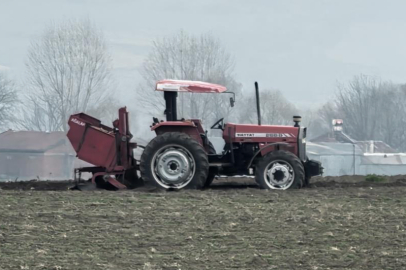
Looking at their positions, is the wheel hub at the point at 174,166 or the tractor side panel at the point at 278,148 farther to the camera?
the tractor side panel at the point at 278,148

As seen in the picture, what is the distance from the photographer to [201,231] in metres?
9.37

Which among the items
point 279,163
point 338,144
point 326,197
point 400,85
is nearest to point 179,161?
point 279,163

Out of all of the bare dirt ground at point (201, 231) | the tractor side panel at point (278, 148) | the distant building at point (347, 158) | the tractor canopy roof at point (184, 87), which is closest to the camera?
the bare dirt ground at point (201, 231)

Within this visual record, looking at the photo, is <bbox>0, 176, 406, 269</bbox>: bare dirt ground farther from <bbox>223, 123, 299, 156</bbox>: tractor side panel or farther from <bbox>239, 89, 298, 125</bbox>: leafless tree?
<bbox>239, 89, 298, 125</bbox>: leafless tree

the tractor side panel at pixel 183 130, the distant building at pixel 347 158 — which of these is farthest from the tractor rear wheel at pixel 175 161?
the distant building at pixel 347 158

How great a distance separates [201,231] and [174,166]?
514 centimetres

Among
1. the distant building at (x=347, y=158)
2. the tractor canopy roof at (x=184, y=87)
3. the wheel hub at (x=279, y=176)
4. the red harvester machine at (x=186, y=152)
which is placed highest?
the tractor canopy roof at (x=184, y=87)

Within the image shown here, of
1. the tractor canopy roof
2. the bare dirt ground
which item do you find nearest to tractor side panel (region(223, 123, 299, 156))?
the tractor canopy roof

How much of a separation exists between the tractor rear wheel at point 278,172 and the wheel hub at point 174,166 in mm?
1223

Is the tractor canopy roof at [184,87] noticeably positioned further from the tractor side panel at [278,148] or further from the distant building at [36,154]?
the distant building at [36,154]

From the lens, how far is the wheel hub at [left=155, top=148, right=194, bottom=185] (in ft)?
47.1

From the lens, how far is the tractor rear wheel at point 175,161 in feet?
46.9

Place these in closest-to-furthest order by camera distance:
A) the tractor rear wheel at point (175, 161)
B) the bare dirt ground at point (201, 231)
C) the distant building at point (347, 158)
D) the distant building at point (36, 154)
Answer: the bare dirt ground at point (201, 231)
the tractor rear wheel at point (175, 161)
the distant building at point (36, 154)
the distant building at point (347, 158)

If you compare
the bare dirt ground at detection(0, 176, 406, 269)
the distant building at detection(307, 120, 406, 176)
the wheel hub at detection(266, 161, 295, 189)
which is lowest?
the distant building at detection(307, 120, 406, 176)
